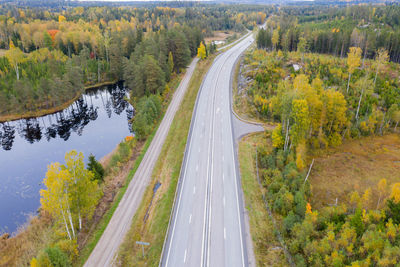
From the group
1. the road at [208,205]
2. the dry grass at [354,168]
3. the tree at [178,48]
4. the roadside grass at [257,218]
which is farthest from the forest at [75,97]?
the dry grass at [354,168]

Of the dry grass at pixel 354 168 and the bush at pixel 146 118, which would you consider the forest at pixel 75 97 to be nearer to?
the bush at pixel 146 118

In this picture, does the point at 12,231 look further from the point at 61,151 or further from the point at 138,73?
the point at 138,73

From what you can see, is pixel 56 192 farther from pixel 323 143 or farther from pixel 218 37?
pixel 218 37

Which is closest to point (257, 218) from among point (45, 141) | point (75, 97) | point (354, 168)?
point (354, 168)

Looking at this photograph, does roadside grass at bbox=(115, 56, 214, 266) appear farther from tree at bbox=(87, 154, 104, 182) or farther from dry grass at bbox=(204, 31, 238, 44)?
dry grass at bbox=(204, 31, 238, 44)

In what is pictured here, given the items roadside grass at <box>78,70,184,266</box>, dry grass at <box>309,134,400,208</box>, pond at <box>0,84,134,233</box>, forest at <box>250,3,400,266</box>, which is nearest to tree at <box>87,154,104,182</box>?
roadside grass at <box>78,70,184,266</box>

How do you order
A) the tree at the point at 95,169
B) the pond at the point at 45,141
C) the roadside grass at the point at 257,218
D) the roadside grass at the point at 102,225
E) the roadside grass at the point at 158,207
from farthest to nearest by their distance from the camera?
the pond at the point at 45,141, the tree at the point at 95,169, the roadside grass at the point at 102,225, the roadside grass at the point at 158,207, the roadside grass at the point at 257,218

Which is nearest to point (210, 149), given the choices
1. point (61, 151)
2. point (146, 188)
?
point (146, 188)
